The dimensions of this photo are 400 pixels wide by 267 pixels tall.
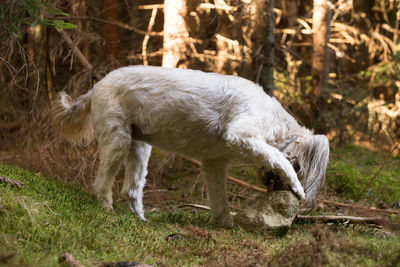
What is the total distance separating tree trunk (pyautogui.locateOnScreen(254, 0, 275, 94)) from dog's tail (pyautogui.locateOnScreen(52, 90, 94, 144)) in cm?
269

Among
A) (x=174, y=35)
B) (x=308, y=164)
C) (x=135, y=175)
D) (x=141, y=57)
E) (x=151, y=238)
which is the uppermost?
(x=174, y=35)

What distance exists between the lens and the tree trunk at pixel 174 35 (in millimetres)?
6996

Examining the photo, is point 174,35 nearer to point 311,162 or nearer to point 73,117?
point 73,117

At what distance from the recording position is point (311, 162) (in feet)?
15.1

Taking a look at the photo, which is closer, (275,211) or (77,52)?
(275,211)

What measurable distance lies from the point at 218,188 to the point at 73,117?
6.63ft

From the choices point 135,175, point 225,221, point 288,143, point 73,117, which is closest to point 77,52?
point 73,117

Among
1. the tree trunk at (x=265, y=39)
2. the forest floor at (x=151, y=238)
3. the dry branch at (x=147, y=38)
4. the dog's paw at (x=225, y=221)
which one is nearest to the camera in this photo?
the forest floor at (x=151, y=238)

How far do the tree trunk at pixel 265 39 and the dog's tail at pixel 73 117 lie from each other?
2691mm

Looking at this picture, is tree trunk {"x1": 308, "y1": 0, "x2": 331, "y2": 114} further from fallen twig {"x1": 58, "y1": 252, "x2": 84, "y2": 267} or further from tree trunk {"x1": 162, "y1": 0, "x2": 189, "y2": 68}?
fallen twig {"x1": 58, "y1": 252, "x2": 84, "y2": 267}

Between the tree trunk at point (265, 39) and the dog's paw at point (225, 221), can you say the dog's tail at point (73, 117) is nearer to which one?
the dog's paw at point (225, 221)

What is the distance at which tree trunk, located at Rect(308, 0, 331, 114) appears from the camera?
314 inches

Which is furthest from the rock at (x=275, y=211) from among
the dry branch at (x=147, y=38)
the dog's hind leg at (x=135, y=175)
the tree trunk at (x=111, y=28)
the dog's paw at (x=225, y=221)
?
the tree trunk at (x=111, y=28)

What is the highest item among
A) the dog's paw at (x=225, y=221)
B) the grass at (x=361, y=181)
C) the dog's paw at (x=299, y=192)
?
the dog's paw at (x=299, y=192)
